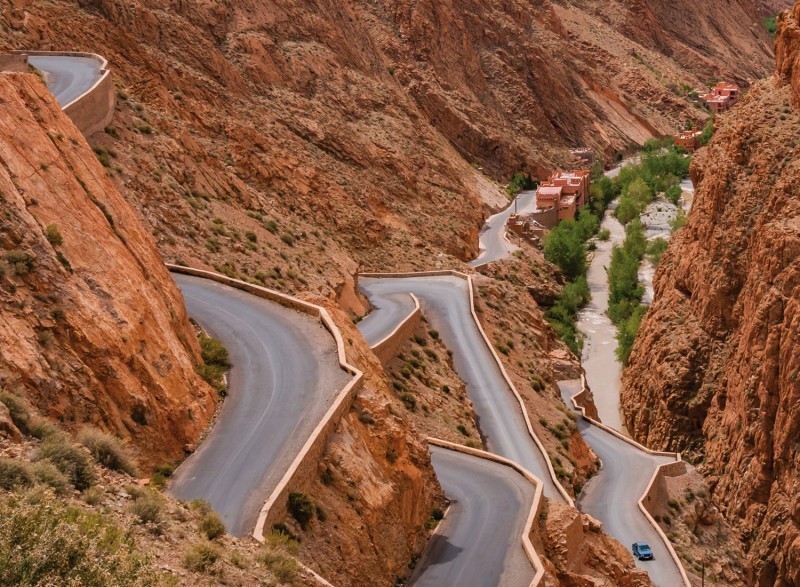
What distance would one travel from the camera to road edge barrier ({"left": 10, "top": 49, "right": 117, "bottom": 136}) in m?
30.3

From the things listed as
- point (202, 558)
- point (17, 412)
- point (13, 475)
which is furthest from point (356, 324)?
point (13, 475)

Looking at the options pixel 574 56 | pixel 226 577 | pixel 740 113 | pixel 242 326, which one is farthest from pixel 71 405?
pixel 574 56

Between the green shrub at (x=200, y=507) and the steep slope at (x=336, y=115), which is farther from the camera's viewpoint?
the steep slope at (x=336, y=115)

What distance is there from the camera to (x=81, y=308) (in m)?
15.8

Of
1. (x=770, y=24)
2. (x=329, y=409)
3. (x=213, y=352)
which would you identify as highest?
(x=770, y=24)

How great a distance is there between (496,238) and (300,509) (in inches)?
1787

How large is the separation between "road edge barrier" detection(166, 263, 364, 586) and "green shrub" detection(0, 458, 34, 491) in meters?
3.44

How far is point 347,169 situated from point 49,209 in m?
34.5

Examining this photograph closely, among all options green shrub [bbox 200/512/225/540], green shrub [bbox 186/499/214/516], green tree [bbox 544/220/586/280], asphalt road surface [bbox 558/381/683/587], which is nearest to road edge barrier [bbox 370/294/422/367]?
asphalt road surface [bbox 558/381/683/587]

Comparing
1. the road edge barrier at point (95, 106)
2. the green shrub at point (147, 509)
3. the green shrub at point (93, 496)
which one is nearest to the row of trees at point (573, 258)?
the road edge barrier at point (95, 106)

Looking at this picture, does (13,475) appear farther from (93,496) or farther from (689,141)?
(689,141)

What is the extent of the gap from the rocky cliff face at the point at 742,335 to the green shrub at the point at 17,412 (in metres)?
23.1

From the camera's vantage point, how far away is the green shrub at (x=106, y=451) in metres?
13.6

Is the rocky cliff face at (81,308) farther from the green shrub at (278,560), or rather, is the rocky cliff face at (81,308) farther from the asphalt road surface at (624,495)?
the asphalt road surface at (624,495)
